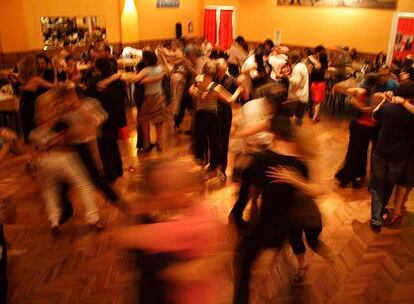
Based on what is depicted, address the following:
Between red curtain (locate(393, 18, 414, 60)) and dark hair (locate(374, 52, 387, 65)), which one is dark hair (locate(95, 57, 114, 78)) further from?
red curtain (locate(393, 18, 414, 60))

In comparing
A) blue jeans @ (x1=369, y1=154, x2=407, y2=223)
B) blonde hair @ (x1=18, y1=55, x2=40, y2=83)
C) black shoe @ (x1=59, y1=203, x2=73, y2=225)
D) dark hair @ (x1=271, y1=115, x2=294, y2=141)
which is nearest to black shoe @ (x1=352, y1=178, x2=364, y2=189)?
blue jeans @ (x1=369, y1=154, x2=407, y2=223)

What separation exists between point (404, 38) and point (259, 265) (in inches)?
334

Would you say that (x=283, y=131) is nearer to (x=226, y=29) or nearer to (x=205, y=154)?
(x=205, y=154)

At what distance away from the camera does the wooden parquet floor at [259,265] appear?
3.03 metres

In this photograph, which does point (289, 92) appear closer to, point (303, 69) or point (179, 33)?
point (303, 69)

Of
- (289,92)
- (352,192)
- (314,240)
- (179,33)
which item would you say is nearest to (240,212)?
(314,240)

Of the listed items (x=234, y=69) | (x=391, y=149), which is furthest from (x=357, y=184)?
(x=234, y=69)

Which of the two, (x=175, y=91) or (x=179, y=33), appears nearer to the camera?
(x=175, y=91)

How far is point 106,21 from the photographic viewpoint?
11.2 metres

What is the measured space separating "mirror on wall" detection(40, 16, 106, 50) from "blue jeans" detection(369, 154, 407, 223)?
8.66 meters

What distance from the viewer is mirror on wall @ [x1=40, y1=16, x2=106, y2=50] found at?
10.0m

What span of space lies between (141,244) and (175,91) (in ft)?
16.4

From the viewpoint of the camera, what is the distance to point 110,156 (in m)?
4.68

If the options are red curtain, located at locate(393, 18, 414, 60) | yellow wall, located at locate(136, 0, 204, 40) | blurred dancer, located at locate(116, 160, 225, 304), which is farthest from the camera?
yellow wall, located at locate(136, 0, 204, 40)
